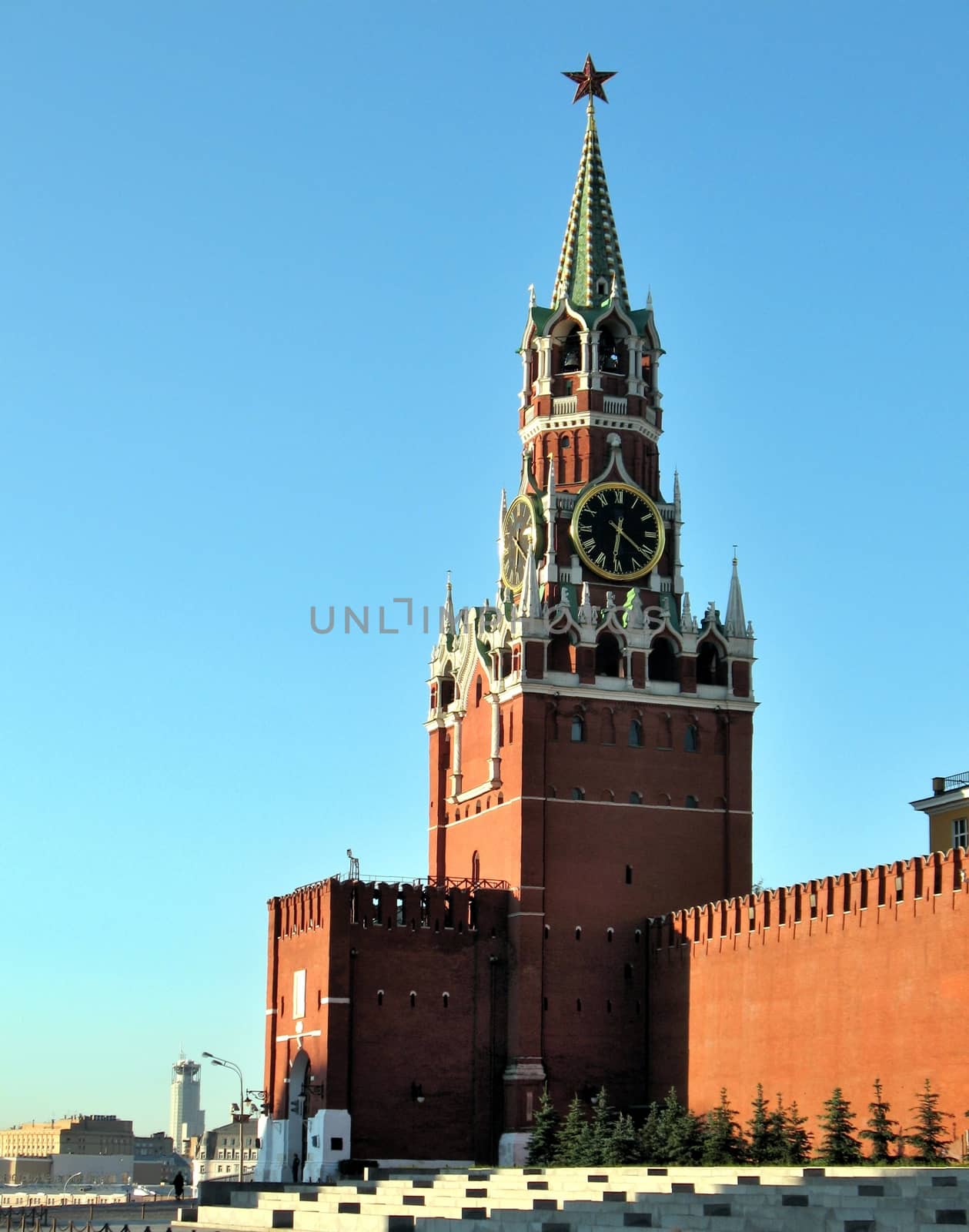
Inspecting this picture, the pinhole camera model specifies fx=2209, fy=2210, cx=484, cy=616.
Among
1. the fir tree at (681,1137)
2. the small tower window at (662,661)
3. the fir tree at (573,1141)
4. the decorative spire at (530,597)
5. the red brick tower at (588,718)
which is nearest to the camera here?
the fir tree at (681,1137)

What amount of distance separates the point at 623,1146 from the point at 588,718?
1494 cm

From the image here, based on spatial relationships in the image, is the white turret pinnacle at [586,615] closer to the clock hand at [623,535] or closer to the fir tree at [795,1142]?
the clock hand at [623,535]

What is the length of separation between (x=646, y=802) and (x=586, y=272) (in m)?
19.9

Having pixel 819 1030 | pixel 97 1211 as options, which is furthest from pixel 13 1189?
pixel 819 1030

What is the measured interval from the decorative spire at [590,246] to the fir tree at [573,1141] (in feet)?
94.5

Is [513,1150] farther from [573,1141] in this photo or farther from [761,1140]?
[761,1140]

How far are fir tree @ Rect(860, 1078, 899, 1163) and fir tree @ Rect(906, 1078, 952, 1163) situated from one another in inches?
20.9

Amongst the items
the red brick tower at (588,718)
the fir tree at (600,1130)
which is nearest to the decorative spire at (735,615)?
the red brick tower at (588,718)

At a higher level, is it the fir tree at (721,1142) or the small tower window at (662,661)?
the small tower window at (662,661)

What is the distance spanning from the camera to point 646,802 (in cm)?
7244

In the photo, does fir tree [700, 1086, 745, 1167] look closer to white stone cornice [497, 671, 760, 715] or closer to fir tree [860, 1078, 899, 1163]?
fir tree [860, 1078, 899, 1163]

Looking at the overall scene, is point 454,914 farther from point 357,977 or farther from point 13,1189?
point 13,1189

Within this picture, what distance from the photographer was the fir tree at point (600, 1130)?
6281cm

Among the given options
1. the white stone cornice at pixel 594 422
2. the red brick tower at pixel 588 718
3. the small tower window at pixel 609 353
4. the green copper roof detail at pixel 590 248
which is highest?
the green copper roof detail at pixel 590 248
